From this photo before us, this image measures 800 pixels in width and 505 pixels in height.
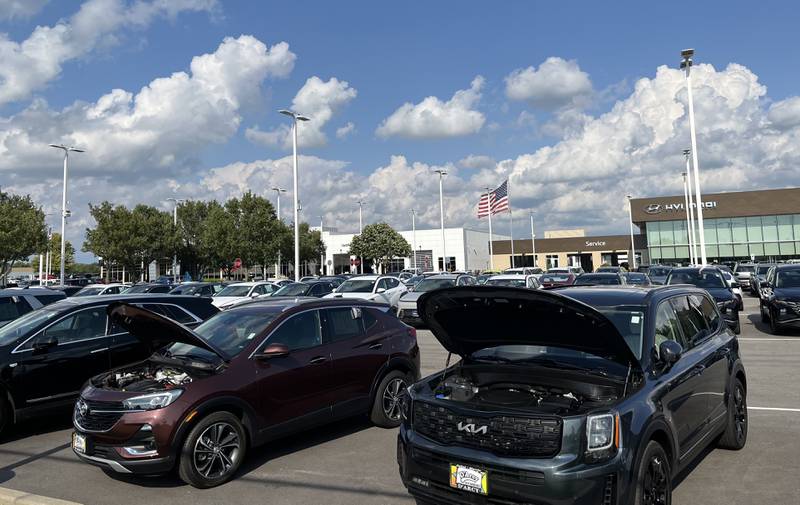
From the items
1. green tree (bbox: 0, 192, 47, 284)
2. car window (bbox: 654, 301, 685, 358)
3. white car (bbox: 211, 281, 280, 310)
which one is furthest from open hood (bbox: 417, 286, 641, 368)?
green tree (bbox: 0, 192, 47, 284)

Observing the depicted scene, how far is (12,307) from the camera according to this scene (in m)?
12.0

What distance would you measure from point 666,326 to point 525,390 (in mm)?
1493

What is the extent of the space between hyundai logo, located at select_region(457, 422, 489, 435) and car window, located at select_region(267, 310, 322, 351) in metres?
2.99

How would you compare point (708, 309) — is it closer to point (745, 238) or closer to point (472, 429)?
point (472, 429)

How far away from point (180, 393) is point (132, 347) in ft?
11.5

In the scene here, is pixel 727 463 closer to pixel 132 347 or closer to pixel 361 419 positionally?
pixel 361 419

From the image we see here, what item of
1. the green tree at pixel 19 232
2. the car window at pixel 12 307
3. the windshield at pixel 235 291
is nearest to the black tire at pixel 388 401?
the car window at pixel 12 307

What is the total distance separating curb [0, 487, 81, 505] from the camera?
16.2ft

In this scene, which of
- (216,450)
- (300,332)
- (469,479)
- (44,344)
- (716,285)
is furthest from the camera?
(716,285)

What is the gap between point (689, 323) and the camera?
5605 mm

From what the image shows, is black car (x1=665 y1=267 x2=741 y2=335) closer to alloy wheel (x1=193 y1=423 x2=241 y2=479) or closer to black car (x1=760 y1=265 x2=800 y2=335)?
black car (x1=760 y1=265 x2=800 y2=335)

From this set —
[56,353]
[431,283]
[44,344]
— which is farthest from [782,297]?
[44,344]

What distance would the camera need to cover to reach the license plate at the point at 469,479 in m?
3.81

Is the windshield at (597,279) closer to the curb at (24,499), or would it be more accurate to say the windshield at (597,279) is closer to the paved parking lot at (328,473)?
the paved parking lot at (328,473)
